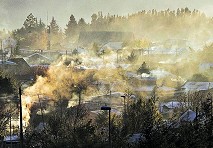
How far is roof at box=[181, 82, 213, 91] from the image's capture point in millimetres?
46906

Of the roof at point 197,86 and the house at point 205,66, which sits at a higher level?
the house at point 205,66

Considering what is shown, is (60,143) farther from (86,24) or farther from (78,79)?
(86,24)

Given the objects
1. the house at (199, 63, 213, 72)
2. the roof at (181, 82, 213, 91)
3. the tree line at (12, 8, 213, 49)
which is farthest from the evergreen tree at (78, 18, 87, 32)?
the roof at (181, 82, 213, 91)

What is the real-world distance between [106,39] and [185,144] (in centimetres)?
7908

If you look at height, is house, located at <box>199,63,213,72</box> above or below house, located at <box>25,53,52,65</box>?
below

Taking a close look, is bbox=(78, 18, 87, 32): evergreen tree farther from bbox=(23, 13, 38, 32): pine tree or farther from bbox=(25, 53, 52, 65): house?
bbox=(25, 53, 52, 65): house

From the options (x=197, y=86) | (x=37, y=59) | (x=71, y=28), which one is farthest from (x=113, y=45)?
(x=197, y=86)

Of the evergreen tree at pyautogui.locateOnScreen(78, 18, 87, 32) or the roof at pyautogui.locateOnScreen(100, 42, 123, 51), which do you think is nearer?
the roof at pyautogui.locateOnScreen(100, 42, 123, 51)

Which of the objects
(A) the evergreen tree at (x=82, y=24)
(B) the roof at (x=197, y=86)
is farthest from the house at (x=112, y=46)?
(B) the roof at (x=197, y=86)

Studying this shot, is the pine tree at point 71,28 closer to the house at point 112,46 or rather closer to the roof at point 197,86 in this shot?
the house at point 112,46

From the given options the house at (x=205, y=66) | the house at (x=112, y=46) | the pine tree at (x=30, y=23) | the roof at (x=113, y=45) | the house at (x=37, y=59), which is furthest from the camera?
the pine tree at (x=30, y=23)

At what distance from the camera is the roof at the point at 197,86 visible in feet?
154

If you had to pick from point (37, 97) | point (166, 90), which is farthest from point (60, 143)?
point (166, 90)

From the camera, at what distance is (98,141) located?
20859mm
